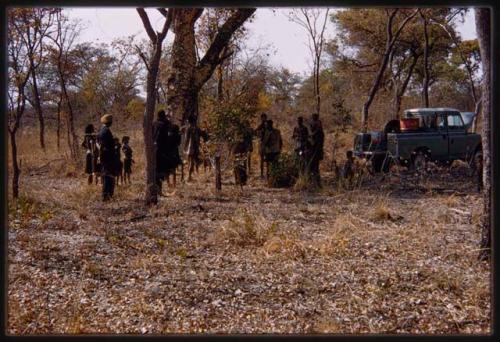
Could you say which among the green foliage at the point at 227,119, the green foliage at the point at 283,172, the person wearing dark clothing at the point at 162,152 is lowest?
the green foliage at the point at 283,172

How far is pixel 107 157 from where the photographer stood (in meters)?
10.3

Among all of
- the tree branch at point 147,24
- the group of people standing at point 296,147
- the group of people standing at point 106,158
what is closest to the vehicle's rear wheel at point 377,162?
the group of people standing at point 296,147

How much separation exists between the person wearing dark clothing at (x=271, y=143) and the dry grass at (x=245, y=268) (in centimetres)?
297

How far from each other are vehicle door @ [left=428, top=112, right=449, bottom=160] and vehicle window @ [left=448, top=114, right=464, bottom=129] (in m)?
0.19

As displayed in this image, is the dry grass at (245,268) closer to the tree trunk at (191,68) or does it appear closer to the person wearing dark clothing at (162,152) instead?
the person wearing dark clothing at (162,152)

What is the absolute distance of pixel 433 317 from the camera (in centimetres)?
484

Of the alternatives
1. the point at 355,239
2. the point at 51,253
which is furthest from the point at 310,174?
the point at 51,253

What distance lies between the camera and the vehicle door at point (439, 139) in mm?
14750

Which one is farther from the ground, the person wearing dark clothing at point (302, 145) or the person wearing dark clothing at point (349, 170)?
the person wearing dark clothing at point (302, 145)

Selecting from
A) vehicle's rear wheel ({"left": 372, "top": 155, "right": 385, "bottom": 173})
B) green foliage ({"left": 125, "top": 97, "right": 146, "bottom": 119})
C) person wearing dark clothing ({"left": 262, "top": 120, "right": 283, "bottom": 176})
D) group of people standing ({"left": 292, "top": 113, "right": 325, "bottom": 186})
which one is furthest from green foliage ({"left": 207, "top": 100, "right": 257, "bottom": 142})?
green foliage ({"left": 125, "top": 97, "right": 146, "bottom": 119})

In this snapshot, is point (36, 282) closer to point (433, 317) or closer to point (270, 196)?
point (433, 317)

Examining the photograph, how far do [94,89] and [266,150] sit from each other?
8.20 meters

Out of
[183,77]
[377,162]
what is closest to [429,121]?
[377,162]

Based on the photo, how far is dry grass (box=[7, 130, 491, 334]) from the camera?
190 inches
